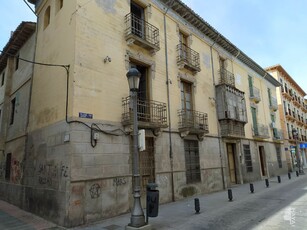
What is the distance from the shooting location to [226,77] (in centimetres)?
1616

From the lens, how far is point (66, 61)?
26.6 feet

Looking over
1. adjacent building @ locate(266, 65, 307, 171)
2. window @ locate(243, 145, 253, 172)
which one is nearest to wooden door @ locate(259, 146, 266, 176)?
window @ locate(243, 145, 253, 172)

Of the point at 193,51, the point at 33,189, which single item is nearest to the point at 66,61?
the point at 33,189

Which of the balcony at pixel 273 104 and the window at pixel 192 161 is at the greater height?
the balcony at pixel 273 104

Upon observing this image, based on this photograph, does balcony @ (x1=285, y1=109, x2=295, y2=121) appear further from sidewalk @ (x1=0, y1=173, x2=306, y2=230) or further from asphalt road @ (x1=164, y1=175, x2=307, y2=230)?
sidewalk @ (x1=0, y1=173, x2=306, y2=230)

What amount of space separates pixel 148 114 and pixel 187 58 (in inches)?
202

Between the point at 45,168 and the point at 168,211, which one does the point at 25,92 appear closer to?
the point at 45,168

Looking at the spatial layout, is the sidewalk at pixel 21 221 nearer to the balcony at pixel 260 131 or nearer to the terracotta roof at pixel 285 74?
the balcony at pixel 260 131

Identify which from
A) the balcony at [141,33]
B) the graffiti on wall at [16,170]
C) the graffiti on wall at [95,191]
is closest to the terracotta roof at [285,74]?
the balcony at [141,33]

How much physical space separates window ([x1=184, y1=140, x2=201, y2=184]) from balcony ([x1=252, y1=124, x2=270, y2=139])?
333 inches

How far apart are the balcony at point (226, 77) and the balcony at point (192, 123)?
12.3ft

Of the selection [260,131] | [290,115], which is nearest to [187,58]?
[260,131]

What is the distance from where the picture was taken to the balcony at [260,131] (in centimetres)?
1871

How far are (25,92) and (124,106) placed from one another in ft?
18.8
